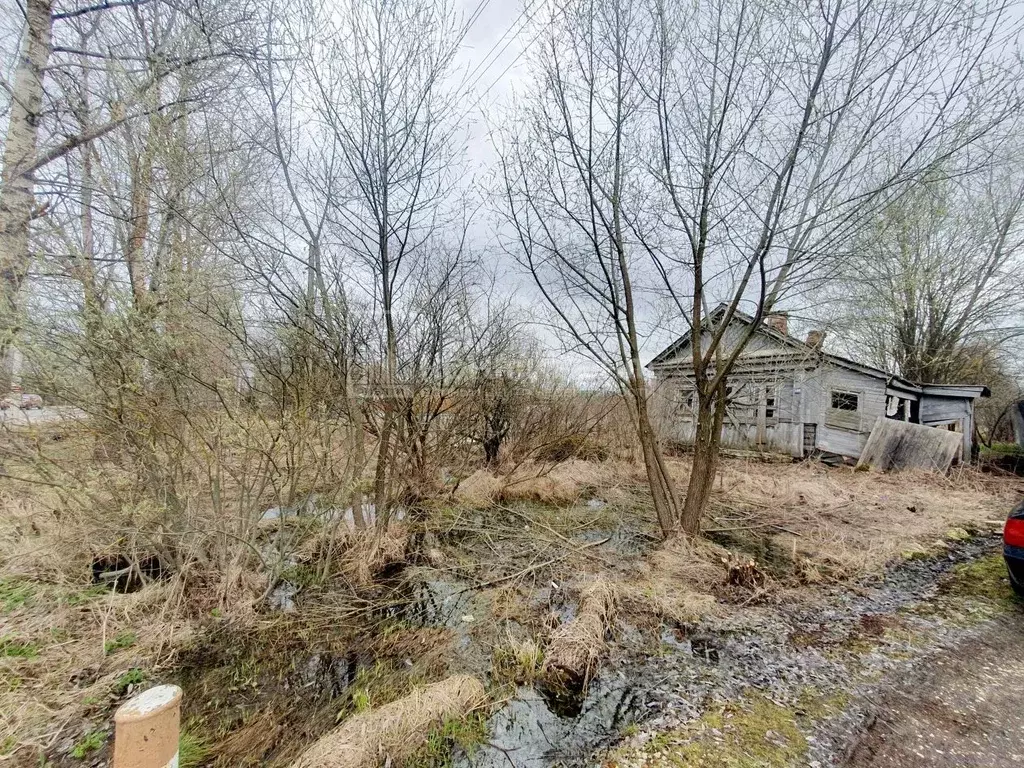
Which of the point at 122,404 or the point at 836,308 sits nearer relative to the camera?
the point at 122,404

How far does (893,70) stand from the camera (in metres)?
3.98

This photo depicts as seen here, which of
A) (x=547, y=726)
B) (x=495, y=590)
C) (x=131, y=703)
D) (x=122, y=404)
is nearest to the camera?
(x=131, y=703)

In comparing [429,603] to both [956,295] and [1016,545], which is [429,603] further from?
[956,295]

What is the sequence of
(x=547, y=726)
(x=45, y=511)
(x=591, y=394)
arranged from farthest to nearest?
(x=591, y=394) → (x=45, y=511) → (x=547, y=726)

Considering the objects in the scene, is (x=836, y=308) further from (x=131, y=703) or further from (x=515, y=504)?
(x=131, y=703)

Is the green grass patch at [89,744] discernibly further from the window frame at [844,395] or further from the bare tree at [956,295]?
the window frame at [844,395]

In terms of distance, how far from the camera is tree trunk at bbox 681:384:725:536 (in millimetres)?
5269

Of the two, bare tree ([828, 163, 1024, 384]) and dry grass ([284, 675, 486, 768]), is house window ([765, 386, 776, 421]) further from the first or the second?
dry grass ([284, 675, 486, 768])

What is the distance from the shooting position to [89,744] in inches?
93.1

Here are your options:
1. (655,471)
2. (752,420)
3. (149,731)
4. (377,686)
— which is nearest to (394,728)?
(377,686)

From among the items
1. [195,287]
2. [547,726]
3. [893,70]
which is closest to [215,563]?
[195,287]

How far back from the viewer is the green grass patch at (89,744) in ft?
7.55

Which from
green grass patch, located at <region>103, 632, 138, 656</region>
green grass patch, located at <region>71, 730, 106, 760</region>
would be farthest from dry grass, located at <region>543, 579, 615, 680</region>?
green grass patch, located at <region>103, 632, 138, 656</region>

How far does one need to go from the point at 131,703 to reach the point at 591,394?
10403mm
